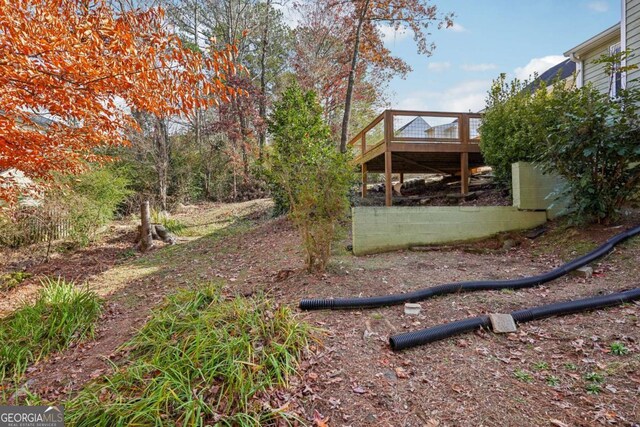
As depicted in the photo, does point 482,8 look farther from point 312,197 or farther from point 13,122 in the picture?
point 13,122

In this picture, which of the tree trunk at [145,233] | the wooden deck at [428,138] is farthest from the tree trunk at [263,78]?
the wooden deck at [428,138]

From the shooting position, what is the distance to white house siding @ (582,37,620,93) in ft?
27.9

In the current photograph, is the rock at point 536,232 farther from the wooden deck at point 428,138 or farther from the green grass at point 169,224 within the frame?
the green grass at point 169,224

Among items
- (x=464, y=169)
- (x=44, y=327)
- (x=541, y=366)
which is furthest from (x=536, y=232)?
(x=44, y=327)

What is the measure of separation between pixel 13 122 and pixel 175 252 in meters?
3.66

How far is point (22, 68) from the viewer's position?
2.76 metres

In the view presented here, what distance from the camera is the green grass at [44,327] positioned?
2873 mm

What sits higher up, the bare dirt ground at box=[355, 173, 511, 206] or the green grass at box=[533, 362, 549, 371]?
the bare dirt ground at box=[355, 173, 511, 206]

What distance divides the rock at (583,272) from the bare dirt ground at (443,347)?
8 cm

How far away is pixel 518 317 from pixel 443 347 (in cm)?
80

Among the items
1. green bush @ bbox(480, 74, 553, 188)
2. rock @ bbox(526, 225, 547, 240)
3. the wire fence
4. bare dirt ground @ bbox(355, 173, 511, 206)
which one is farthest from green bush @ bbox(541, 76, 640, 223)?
the wire fence

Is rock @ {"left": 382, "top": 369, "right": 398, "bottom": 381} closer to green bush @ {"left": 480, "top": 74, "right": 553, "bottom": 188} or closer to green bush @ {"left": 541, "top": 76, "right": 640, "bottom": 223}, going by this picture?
green bush @ {"left": 541, "top": 76, "right": 640, "bottom": 223}

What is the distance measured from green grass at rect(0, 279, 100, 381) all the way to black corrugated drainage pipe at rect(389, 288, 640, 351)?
313cm

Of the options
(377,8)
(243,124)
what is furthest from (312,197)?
(243,124)
